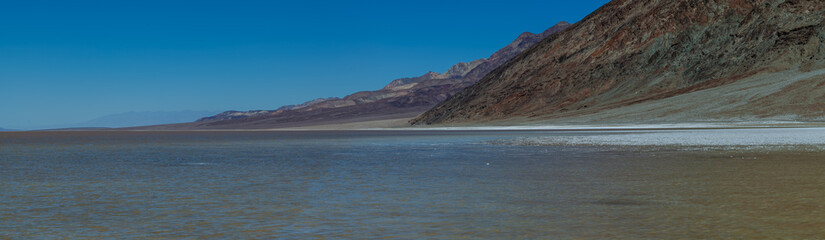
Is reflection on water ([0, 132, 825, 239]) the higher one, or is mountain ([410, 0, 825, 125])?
mountain ([410, 0, 825, 125])

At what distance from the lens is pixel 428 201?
1305cm

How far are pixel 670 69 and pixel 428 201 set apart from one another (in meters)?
102

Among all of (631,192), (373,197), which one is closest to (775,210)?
(631,192)

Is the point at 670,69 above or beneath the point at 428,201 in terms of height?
above

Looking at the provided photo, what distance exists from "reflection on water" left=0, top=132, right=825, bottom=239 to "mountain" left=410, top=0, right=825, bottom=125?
6568 centimetres

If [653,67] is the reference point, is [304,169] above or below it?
below

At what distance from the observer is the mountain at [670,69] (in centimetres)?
8588

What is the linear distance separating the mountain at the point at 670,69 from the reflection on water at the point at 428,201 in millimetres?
65676

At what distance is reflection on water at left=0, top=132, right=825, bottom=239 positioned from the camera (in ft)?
32.4

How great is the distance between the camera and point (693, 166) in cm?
2052

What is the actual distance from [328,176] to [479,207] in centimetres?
725

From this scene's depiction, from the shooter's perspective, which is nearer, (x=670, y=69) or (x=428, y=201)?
(x=428, y=201)

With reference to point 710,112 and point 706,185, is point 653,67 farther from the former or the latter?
point 706,185

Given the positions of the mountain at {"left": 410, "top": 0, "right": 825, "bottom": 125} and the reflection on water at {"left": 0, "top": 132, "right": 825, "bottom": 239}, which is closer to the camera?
the reflection on water at {"left": 0, "top": 132, "right": 825, "bottom": 239}
